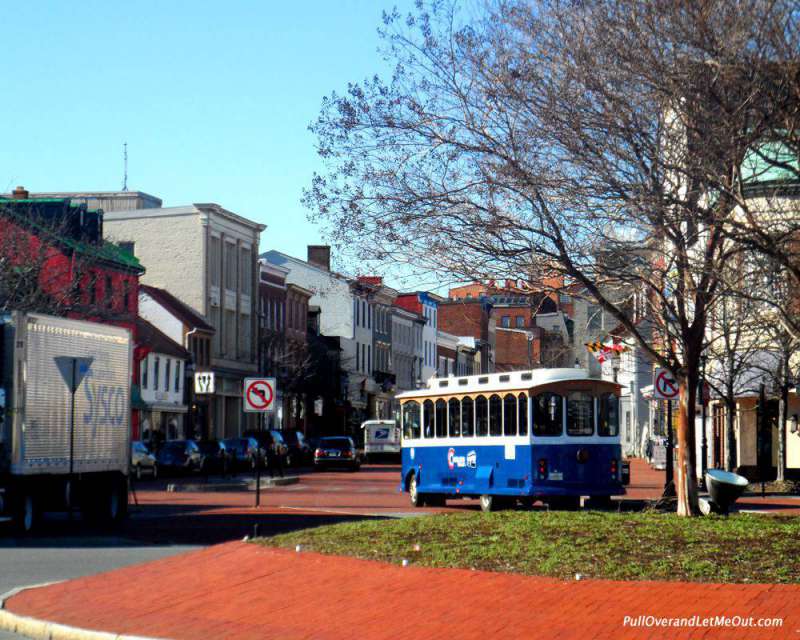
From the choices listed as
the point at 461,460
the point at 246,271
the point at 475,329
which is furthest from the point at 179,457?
the point at 475,329

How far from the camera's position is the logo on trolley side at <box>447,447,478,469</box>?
2934cm

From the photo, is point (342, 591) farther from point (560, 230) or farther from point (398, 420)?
point (398, 420)

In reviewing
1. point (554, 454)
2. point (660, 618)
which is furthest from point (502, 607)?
point (554, 454)

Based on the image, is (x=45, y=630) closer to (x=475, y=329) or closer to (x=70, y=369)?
(x=70, y=369)

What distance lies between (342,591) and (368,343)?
99762 mm

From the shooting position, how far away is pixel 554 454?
2777 cm

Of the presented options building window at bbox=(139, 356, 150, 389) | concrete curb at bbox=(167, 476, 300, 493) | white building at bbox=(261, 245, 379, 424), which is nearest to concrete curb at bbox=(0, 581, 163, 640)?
concrete curb at bbox=(167, 476, 300, 493)

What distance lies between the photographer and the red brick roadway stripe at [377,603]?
11.1 m

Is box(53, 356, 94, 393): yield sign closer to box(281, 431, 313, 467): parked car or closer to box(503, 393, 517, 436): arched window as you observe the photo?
box(503, 393, 517, 436): arched window

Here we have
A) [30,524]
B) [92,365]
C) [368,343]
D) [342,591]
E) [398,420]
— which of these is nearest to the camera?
[342,591]

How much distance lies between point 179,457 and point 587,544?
3919 centimetres

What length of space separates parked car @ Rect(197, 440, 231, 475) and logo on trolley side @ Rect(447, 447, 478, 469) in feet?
83.3

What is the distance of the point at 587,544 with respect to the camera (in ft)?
49.2

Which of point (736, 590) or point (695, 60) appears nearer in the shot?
point (736, 590)
